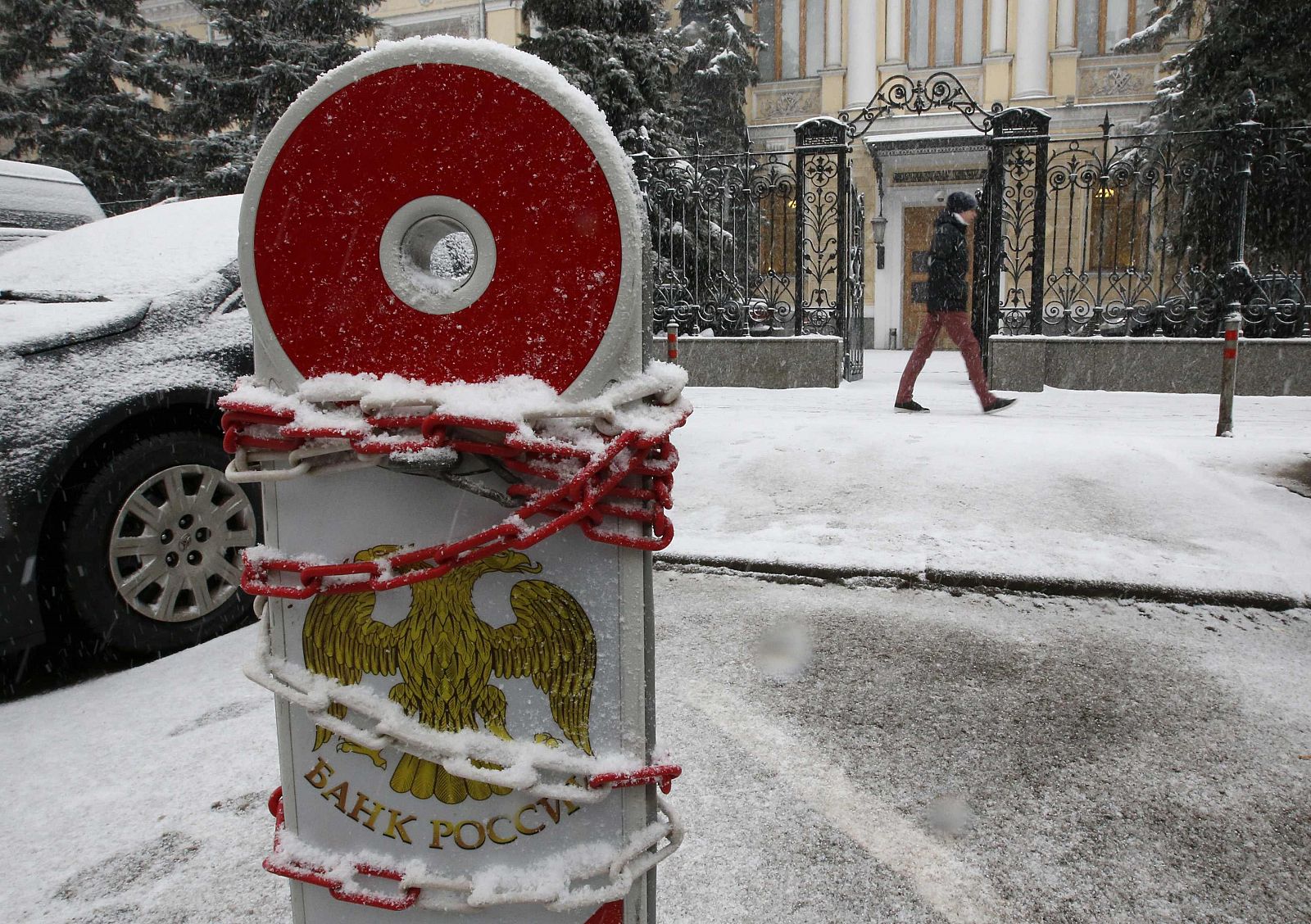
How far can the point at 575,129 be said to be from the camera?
1.22 meters

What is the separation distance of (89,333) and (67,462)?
0.56 metres

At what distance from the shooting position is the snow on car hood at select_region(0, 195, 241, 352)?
11.0 ft

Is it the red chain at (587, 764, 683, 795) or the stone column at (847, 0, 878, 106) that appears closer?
the red chain at (587, 764, 683, 795)

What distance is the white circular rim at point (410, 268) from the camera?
4.05 ft

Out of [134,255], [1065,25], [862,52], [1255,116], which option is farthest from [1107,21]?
[134,255]

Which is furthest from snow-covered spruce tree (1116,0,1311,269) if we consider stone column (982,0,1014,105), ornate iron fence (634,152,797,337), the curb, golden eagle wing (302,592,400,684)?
golden eagle wing (302,592,400,684)

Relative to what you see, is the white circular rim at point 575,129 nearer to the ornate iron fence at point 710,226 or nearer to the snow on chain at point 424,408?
the snow on chain at point 424,408

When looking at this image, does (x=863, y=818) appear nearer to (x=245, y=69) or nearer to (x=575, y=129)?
(x=575, y=129)

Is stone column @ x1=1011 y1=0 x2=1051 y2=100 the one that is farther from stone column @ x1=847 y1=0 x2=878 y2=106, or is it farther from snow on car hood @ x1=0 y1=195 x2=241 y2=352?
snow on car hood @ x1=0 y1=195 x2=241 y2=352

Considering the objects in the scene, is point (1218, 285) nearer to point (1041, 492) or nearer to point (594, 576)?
point (1041, 492)

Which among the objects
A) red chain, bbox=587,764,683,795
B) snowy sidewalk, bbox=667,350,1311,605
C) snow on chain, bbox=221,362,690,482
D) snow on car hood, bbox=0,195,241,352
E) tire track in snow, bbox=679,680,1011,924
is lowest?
tire track in snow, bbox=679,680,1011,924

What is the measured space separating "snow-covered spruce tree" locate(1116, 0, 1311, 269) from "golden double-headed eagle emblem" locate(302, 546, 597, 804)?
11971 millimetres

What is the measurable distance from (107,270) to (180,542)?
1.39 metres

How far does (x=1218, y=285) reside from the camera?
1090 centimetres
